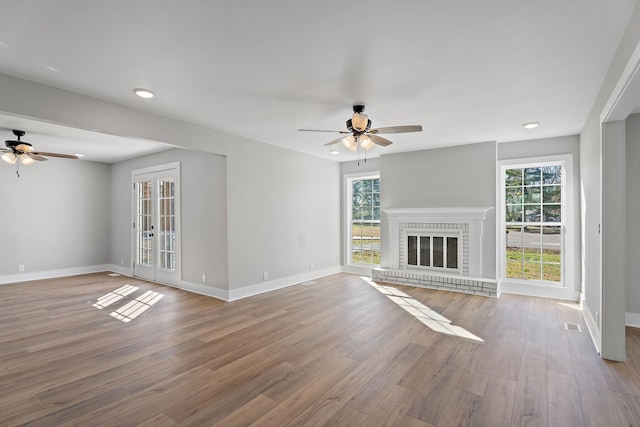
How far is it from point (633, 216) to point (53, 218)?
1002 cm

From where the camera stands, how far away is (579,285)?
486cm

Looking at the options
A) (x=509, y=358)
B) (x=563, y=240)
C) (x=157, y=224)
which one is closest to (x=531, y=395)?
(x=509, y=358)

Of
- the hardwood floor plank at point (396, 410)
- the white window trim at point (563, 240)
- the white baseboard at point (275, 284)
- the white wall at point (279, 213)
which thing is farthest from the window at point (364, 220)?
the hardwood floor plank at point (396, 410)

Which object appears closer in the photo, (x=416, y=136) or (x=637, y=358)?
(x=637, y=358)

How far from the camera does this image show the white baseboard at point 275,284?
16.5ft

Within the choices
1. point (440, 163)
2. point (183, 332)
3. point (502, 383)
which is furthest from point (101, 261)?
point (502, 383)

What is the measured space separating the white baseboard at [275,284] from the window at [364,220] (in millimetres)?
716

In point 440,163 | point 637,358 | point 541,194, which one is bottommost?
point 637,358

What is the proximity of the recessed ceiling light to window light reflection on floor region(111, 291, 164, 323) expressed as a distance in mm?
2746

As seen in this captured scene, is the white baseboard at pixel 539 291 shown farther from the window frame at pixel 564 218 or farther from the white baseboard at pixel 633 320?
the white baseboard at pixel 633 320

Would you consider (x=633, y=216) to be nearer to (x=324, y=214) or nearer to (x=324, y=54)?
(x=324, y=54)

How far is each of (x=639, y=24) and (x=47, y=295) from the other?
7.65 m

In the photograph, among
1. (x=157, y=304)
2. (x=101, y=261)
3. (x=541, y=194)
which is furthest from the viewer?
(x=101, y=261)

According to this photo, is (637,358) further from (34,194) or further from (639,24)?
(34,194)
